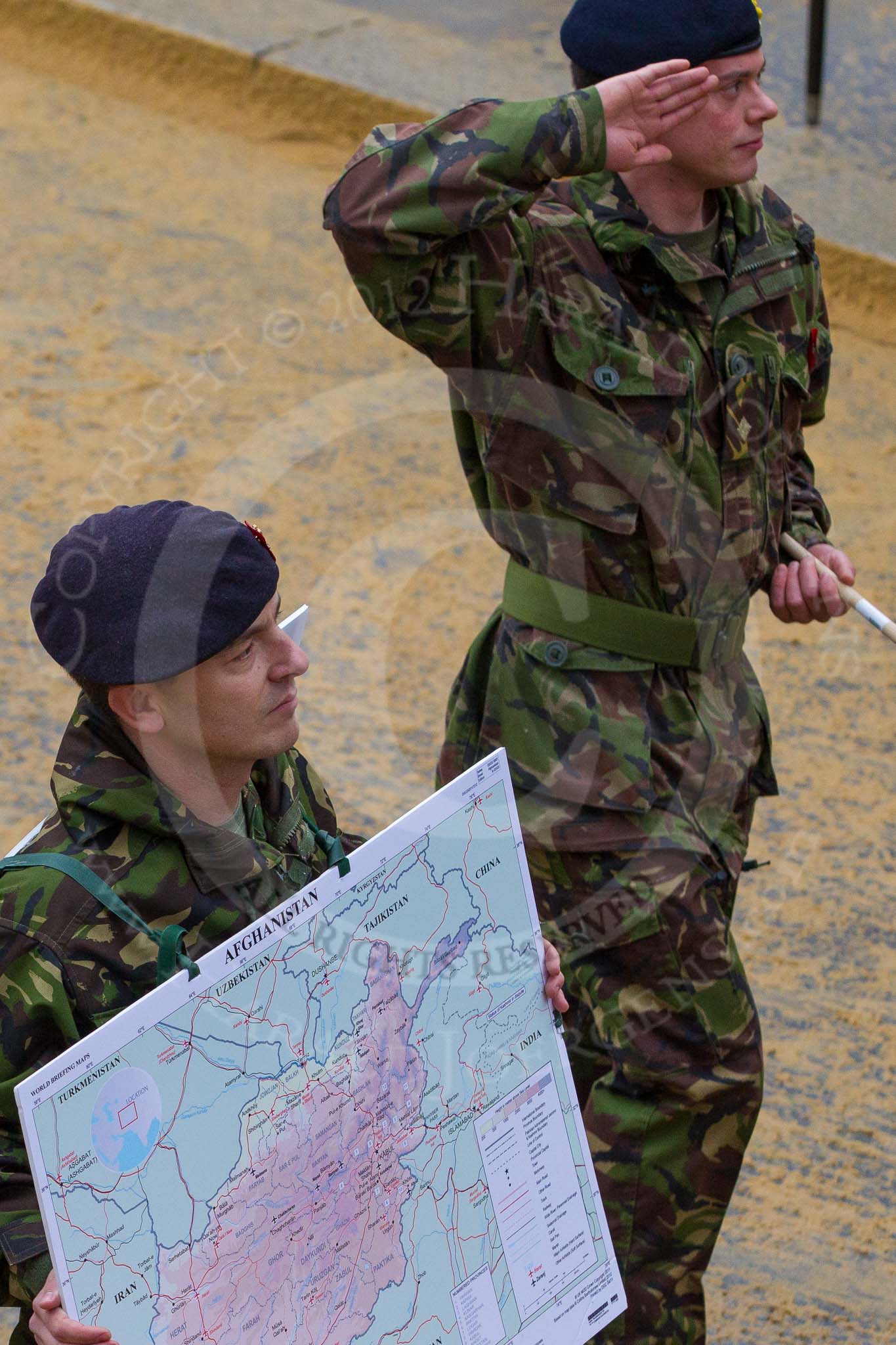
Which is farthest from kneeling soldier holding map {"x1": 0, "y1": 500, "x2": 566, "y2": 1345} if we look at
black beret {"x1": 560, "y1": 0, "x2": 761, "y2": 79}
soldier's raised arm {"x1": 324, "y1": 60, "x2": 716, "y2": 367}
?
black beret {"x1": 560, "y1": 0, "x2": 761, "y2": 79}

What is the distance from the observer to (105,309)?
21.8ft

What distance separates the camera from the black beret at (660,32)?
259cm

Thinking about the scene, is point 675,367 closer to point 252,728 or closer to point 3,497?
point 252,728

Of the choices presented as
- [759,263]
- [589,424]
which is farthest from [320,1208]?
[759,263]

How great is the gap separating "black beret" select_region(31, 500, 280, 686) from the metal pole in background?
596 cm

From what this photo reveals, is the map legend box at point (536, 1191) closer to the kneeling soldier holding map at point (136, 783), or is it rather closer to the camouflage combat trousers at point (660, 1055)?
the kneeling soldier holding map at point (136, 783)

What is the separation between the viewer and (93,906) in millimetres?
1826

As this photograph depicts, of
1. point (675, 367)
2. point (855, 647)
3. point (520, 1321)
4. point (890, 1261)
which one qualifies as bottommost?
point (855, 647)

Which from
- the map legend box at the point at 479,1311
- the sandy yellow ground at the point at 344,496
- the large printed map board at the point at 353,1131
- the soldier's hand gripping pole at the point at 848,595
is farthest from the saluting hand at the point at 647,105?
the sandy yellow ground at the point at 344,496

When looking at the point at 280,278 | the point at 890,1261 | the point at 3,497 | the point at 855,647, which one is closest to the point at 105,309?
the point at 280,278

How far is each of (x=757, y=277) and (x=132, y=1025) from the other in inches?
68.0

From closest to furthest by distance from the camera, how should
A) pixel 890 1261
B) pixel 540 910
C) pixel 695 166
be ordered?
pixel 695 166
pixel 540 910
pixel 890 1261

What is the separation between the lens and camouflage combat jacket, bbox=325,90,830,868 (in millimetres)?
2523

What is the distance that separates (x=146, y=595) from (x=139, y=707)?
0.40 feet
